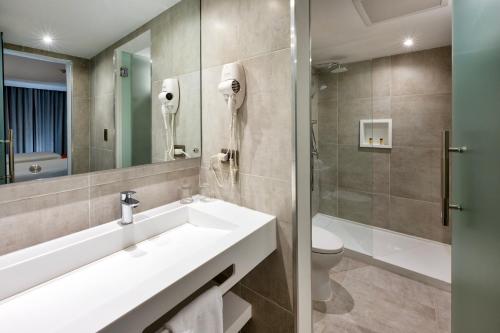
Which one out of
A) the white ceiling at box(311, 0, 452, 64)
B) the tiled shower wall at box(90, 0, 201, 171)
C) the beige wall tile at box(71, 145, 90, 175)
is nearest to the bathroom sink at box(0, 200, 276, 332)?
the beige wall tile at box(71, 145, 90, 175)

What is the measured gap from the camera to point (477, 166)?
31.3 inches

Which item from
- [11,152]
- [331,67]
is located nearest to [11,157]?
[11,152]

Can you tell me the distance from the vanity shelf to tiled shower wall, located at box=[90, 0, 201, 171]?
213 cm

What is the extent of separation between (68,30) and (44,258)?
2.81ft

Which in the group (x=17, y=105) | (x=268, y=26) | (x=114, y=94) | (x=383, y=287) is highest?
(x=268, y=26)

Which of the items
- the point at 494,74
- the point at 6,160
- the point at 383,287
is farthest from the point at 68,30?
the point at 383,287

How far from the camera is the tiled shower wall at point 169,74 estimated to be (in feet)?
3.39

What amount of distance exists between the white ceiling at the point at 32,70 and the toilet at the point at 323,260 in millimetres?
1771

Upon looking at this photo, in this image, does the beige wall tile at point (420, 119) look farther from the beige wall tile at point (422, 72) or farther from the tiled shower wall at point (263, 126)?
the tiled shower wall at point (263, 126)

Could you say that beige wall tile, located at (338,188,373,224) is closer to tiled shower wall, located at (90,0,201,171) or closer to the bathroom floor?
the bathroom floor

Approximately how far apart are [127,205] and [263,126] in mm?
709

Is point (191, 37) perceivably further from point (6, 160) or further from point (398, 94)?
point (398, 94)

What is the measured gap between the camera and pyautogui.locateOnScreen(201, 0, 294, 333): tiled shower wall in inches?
41.6

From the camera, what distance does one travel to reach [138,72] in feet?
3.92
